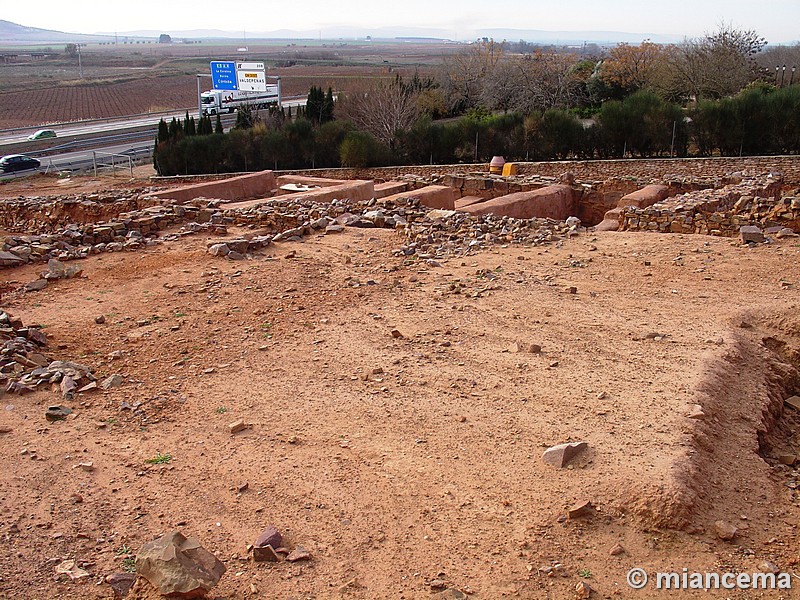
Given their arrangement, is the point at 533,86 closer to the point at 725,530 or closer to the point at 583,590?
the point at 725,530

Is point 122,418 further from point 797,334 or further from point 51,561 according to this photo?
point 797,334

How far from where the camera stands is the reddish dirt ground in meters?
3.88

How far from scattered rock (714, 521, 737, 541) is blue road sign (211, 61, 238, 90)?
3766cm

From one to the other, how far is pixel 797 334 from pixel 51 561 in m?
6.37

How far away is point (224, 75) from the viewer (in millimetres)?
38156

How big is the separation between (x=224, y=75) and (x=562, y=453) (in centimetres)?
3734

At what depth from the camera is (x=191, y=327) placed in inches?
288

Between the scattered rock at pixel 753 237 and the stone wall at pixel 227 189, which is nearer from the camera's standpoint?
the scattered rock at pixel 753 237

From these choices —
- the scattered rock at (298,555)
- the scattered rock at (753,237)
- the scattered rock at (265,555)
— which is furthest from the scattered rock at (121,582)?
the scattered rock at (753,237)

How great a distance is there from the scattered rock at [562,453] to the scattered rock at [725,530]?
3.03 feet

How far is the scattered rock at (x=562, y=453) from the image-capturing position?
4590 millimetres

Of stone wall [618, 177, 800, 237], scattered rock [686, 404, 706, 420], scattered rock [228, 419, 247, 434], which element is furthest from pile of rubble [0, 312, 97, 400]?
stone wall [618, 177, 800, 237]

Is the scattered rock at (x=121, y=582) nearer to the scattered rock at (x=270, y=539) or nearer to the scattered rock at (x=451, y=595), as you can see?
the scattered rock at (x=270, y=539)

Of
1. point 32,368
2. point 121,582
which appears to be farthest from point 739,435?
point 32,368
